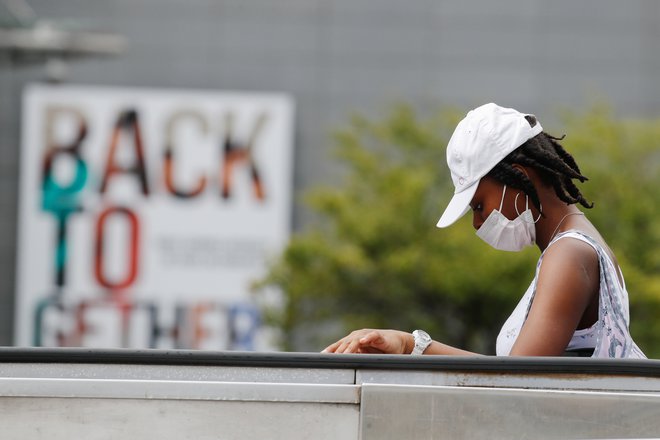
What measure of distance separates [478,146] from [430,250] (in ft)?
48.3

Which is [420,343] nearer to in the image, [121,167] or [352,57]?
[121,167]

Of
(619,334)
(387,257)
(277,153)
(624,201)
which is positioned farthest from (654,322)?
(619,334)

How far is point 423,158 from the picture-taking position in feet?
63.9

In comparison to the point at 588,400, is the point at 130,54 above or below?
above

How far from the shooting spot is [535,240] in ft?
11.0

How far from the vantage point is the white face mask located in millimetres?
3275

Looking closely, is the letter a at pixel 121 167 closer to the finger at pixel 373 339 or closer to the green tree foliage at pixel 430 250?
the green tree foliage at pixel 430 250

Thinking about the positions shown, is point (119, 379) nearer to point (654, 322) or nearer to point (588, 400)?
point (588, 400)

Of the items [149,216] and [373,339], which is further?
[149,216]

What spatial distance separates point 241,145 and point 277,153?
2.32 feet

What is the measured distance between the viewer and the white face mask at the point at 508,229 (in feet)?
10.7

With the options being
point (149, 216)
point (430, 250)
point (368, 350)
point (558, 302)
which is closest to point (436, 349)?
point (368, 350)

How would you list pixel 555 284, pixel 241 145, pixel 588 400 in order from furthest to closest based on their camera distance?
pixel 241 145 < pixel 555 284 < pixel 588 400

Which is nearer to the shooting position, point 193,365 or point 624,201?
point 193,365
